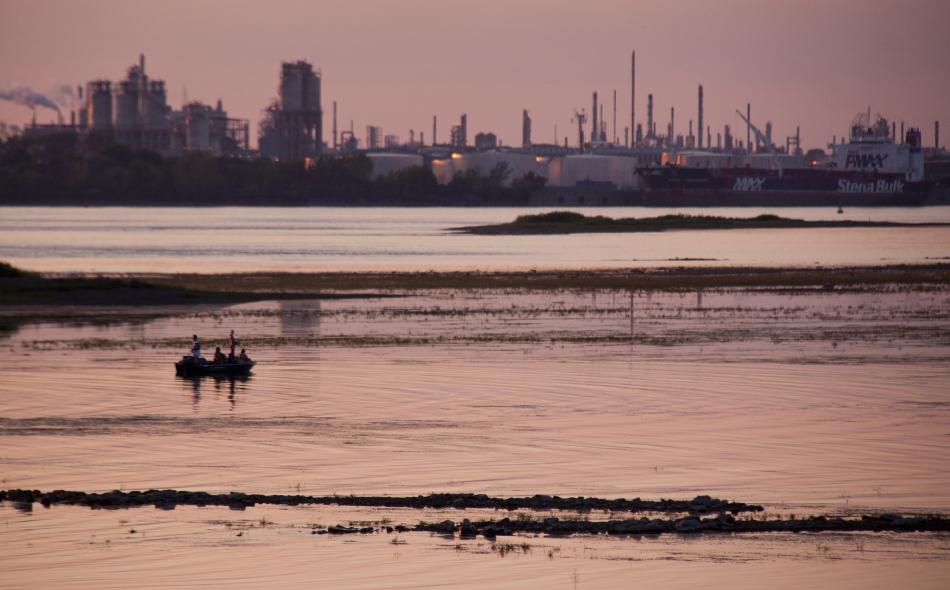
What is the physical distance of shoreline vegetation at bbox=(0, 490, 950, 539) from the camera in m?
21.4

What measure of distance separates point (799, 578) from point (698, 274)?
222ft

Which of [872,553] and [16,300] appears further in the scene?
[16,300]

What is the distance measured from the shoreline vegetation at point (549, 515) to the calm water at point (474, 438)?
1.48 feet

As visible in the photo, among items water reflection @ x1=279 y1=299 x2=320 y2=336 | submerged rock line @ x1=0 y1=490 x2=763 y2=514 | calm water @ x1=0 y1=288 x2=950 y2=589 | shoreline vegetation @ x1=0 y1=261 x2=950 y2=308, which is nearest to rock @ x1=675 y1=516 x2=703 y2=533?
calm water @ x1=0 y1=288 x2=950 y2=589

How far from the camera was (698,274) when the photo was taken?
85.9 metres

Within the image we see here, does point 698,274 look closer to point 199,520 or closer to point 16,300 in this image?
point 16,300

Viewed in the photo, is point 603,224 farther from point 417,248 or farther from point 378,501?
point 378,501

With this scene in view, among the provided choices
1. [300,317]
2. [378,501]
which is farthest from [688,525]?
[300,317]

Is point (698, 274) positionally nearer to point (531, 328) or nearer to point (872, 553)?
point (531, 328)

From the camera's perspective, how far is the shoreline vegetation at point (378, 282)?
222ft

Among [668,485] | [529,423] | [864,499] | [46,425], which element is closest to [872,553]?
[864,499]

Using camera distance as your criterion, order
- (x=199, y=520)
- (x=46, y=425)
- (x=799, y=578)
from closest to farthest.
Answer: (x=799, y=578)
(x=199, y=520)
(x=46, y=425)

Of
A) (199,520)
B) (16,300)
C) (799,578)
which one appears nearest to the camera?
(799,578)

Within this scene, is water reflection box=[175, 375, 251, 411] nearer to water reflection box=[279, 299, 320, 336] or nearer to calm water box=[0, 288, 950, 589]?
calm water box=[0, 288, 950, 589]
